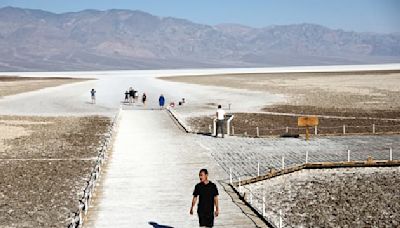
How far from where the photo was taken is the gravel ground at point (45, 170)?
1706cm

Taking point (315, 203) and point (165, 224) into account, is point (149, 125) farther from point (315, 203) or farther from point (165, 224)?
point (165, 224)

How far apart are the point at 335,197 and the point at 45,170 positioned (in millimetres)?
11073

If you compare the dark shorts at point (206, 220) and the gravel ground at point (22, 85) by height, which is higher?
the dark shorts at point (206, 220)

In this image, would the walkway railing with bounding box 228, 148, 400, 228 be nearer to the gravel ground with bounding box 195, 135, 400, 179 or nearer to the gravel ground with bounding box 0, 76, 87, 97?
the gravel ground with bounding box 195, 135, 400, 179

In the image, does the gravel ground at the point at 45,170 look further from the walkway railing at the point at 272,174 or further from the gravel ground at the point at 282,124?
the gravel ground at the point at 282,124

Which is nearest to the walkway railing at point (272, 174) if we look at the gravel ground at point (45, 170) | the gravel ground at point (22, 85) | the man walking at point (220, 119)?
the gravel ground at point (45, 170)

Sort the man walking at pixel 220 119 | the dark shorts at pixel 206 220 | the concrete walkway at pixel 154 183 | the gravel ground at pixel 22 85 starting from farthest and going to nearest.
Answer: the gravel ground at pixel 22 85 → the man walking at pixel 220 119 → the concrete walkway at pixel 154 183 → the dark shorts at pixel 206 220

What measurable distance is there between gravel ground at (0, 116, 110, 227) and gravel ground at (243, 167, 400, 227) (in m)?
5.95

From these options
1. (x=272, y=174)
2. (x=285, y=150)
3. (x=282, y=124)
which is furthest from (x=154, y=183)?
(x=282, y=124)

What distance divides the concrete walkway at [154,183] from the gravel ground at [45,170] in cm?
122

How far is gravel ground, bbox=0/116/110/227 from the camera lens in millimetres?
17062

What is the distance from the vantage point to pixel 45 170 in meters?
23.0

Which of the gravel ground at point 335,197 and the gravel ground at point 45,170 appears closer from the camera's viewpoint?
Result: the gravel ground at point 335,197

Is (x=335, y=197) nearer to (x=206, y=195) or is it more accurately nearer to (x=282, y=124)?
(x=206, y=195)
